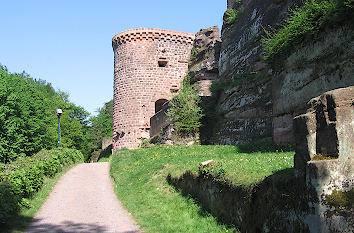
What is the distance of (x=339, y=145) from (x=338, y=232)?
870mm

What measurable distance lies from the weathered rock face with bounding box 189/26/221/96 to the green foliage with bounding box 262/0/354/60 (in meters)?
14.5

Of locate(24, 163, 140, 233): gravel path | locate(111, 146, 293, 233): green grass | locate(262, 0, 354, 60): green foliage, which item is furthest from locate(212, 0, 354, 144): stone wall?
locate(24, 163, 140, 233): gravel path

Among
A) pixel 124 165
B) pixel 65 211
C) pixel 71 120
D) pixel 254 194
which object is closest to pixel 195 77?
pixel 124 165

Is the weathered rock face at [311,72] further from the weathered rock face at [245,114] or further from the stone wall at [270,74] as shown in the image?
the weathered rock face at [245,114]

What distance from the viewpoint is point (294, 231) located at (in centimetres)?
380

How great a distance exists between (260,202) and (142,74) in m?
22.7

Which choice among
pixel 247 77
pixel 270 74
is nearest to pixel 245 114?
pixel 247 77

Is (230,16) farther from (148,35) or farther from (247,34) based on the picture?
(148,35)

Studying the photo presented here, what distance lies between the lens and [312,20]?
25.6 feet

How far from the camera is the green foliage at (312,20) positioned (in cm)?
681

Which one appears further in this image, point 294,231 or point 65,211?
point 65,211

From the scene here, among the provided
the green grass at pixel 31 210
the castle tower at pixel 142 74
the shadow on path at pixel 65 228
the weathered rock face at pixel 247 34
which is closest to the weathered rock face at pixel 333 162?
the shadow on path at pixel 65 228

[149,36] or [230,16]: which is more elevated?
[149,36]

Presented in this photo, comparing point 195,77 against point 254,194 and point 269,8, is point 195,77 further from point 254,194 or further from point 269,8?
point 254,194
